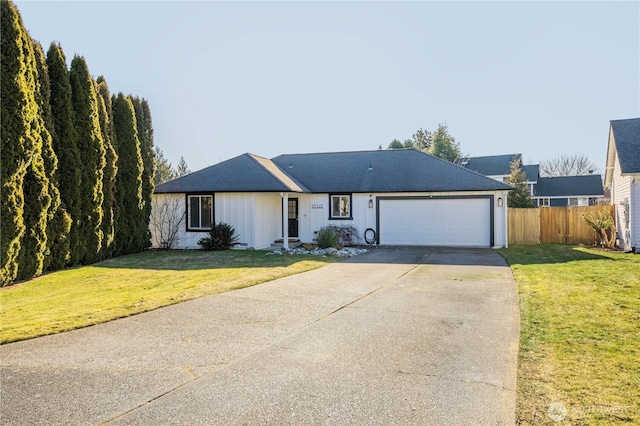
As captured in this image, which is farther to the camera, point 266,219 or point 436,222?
point 436,222

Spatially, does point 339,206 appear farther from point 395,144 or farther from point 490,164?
point 490,164

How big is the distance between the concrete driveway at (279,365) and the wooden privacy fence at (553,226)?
1388 cm

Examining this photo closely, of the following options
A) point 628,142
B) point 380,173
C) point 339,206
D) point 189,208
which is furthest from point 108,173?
point 628,142

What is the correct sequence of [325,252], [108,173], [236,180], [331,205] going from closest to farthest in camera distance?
1. [108,173]
2. [325,252]
3. [236,180]
4. [331,205]

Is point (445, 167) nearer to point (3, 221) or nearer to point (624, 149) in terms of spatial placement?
point (624, 149)

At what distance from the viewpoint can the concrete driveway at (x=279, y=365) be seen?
3502mm

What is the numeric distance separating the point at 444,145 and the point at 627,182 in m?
27.9

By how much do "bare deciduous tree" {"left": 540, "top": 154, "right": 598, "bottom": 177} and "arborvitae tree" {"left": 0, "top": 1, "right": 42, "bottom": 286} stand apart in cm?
5915

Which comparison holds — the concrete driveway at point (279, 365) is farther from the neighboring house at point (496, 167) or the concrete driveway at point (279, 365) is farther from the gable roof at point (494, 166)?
the gable roof at point (494, 166)

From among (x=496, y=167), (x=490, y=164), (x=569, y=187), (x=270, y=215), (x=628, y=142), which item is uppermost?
(x=490, y=164)

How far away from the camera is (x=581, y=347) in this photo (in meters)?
5.09

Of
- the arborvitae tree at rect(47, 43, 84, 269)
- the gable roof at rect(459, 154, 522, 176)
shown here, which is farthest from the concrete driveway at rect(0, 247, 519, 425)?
the gable roof at rect(459, 154, 522, 176)

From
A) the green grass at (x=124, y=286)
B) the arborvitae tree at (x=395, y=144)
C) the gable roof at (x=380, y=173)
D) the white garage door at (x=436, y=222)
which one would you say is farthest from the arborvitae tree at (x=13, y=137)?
the arborvitae tree at (x=395, y=144)

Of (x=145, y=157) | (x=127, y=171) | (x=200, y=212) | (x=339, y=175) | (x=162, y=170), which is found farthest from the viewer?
(x=162, y=170)
